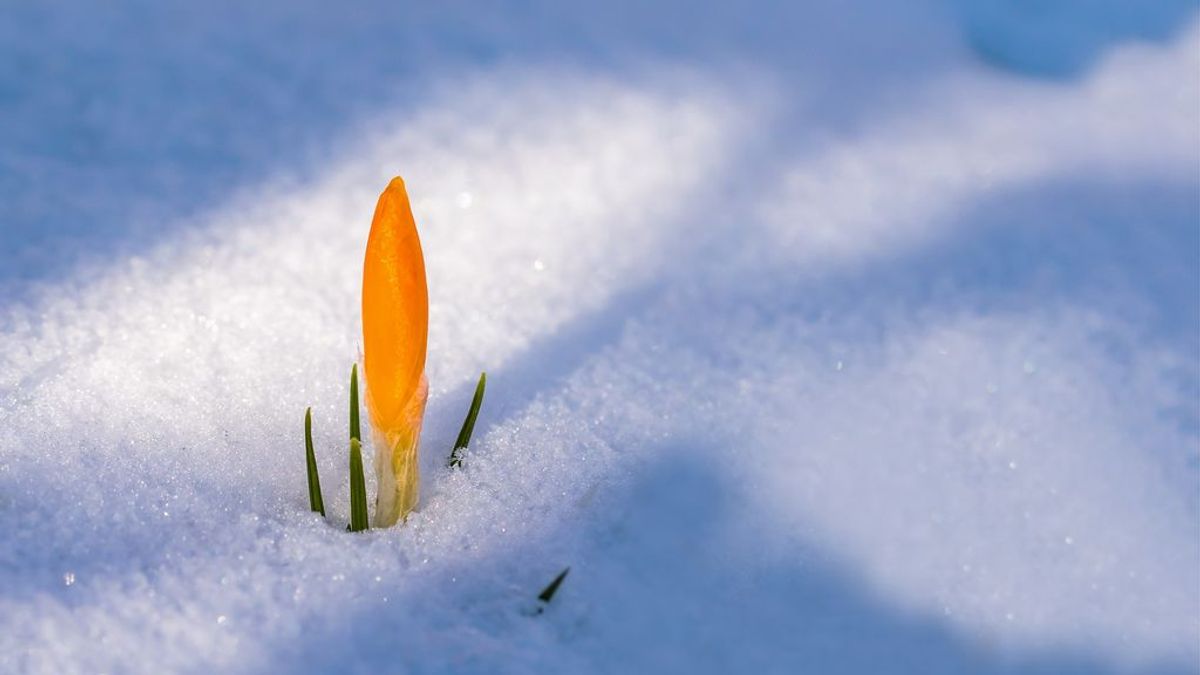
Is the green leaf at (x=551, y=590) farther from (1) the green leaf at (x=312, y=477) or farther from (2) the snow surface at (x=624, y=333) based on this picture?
(1) the green leaf at (x=312, y=477)

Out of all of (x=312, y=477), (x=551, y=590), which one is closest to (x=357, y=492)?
(x=312, y=477)

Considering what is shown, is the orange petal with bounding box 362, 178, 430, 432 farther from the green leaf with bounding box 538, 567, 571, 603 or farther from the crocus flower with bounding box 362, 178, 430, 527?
the green leaf with bounding box 538, 567, 571, 603

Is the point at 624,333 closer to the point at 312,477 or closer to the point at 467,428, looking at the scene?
the point at 467,428

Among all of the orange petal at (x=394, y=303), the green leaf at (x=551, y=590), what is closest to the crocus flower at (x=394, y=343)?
the orange petal at (x=394, y=303)

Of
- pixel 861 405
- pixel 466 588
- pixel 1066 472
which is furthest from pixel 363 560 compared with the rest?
pixel 1066 472

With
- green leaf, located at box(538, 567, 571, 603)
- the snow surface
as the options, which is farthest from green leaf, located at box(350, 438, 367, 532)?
green leaf, located at box(538, 567, 571, 603)
